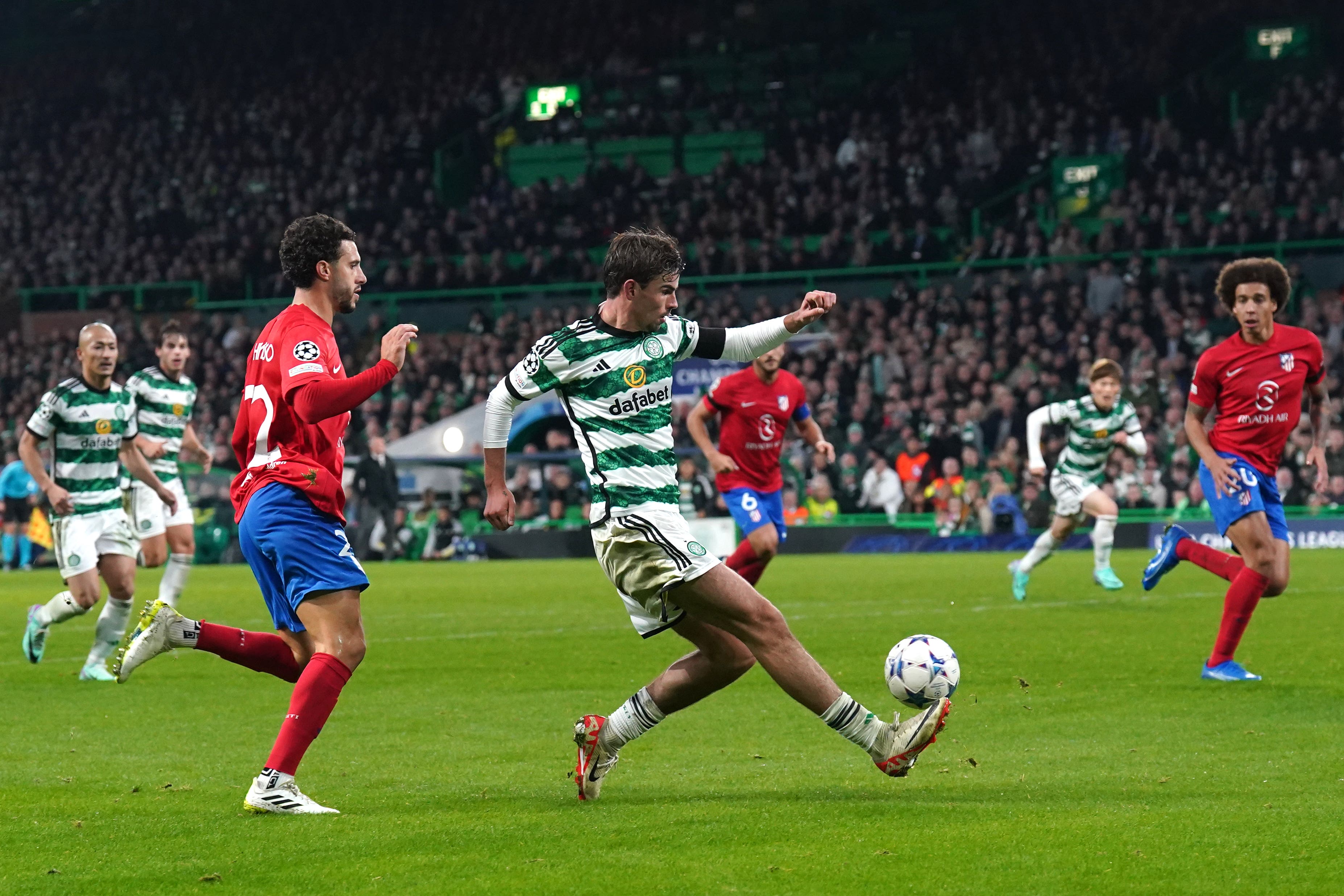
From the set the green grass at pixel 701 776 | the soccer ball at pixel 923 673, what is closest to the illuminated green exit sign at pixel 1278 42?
the green grass at pixel 701 776

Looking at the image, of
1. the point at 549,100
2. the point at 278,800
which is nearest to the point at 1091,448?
the point at 278,800

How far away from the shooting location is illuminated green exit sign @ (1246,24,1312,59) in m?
34.8

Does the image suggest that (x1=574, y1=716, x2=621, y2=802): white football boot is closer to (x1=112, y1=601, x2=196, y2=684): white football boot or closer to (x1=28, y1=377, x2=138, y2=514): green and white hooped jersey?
(x1=112, y1=601, x2=196, y2=684): white football boot

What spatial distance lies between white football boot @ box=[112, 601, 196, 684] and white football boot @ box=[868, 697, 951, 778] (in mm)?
2794

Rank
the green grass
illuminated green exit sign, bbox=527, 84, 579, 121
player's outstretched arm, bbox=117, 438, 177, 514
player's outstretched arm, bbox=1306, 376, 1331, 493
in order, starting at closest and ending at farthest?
the green grass → player's outstretched arm, bbox=1306, 376, 1331, 493 → player's outstretched arm, bbox=117, 438, 177, 514 → illuminated green exit sign, bbox=527, 84, 579, 121

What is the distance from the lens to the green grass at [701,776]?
4.76m

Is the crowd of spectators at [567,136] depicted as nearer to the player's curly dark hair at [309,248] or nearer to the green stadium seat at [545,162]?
the green stadium seat at [545,162]

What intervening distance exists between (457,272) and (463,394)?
5.86 m

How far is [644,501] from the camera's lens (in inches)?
235

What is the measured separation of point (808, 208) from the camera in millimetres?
35125

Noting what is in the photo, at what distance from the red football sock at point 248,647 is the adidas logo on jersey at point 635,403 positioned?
68.4 inches

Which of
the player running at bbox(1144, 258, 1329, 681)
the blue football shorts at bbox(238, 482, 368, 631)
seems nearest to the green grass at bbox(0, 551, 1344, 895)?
the player running at bbox(1144, 258, 1329, 681)

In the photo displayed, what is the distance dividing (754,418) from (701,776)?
708 centimetres

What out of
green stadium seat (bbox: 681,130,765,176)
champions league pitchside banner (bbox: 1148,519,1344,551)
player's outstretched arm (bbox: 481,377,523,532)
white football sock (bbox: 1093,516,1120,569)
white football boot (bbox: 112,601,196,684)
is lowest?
champions league pitchside banner (bbox: 1148,519,1344,551)
